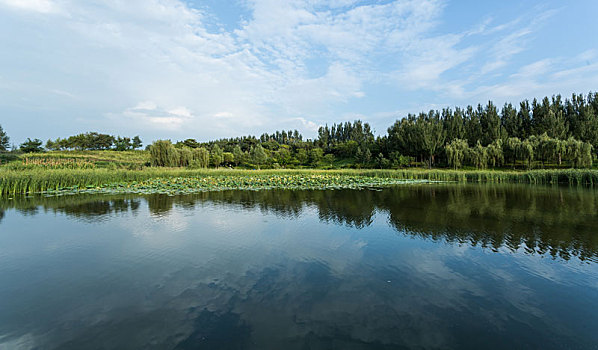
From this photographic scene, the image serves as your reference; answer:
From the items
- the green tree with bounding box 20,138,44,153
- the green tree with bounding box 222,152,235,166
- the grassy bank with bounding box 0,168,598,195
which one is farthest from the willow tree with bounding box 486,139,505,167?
the green tree with bounding box 20,138,44,153

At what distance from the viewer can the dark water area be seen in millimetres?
3523

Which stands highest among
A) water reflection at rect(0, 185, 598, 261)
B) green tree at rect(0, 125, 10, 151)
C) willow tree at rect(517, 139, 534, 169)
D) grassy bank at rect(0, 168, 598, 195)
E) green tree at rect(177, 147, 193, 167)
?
green tree at rect(0, 125, 10, 151)

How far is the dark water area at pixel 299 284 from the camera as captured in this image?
11.6ft

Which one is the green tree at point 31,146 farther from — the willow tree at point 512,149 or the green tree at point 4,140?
the willow tree at point 512,149

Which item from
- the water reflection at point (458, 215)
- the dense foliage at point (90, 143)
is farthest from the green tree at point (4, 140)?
the water reflection at point (458, 215)

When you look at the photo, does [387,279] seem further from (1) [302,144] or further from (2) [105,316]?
(1) [302,144]

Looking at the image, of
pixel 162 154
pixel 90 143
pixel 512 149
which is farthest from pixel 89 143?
pixel 512 149

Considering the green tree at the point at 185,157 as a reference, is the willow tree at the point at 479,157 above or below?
below

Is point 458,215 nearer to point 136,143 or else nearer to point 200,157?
point 200,157

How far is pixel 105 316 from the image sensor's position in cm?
397

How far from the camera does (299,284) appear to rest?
5012mm

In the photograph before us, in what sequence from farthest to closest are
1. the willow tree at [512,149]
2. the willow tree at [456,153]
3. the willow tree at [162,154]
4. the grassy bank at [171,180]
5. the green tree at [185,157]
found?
the willow tree at [456,153] < the willow tree at [512,149] < the green tree at [185,157] < the willow tree at [162,154] < the grassy bank at [171,180]

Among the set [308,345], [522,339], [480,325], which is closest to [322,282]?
[308,345]

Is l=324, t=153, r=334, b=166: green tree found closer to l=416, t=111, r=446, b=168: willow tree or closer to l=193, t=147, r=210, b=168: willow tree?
l=416, t=111, r=446, b=168: willow tree
